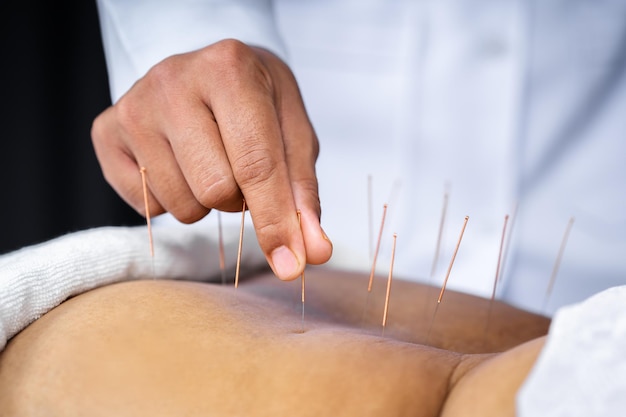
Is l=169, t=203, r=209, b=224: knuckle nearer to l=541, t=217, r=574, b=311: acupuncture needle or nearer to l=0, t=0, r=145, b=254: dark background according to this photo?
l=541, t=217, r=574, b=311: acupuncture needle

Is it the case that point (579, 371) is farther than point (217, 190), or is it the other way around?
point (217, 190)

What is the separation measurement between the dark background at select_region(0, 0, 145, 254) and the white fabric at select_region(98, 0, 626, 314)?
2.00 ft

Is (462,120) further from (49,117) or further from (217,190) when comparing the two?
(49,117)

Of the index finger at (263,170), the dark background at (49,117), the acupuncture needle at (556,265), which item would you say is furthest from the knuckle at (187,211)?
the dark background at (49,117)

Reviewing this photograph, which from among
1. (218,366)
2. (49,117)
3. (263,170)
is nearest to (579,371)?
(218,366)

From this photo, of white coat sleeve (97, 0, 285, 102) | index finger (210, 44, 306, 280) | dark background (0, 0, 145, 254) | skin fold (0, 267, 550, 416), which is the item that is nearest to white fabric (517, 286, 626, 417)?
skin fold (0, 267, 550, 416)

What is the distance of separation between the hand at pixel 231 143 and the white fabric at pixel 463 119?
45cm

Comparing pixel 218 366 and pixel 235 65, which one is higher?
pixel 235 65

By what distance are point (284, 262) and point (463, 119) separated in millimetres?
825

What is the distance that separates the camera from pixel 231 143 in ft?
2.72

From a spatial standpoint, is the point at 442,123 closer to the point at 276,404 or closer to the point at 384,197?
the point at 384,197

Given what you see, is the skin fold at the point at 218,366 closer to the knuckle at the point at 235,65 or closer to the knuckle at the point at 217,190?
the knuckle at the point at 217,190

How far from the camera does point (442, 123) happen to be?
1.49 metres

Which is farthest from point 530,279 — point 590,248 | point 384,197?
point 384,197
